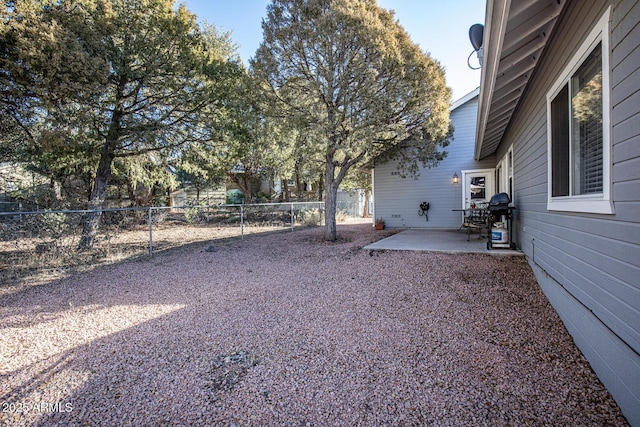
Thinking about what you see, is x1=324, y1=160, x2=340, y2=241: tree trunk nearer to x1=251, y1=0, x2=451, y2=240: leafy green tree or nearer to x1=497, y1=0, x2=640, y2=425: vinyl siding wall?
x1=251, y1=0, x2=451, y2=240: leafy green tree

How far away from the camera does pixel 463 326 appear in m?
2.89

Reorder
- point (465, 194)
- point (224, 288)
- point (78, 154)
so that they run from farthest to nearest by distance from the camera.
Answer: point (465, 194)
point (78, 154)
point (224, 288)

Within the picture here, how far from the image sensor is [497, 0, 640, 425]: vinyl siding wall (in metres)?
1.68

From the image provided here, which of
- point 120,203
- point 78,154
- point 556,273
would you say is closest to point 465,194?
point 556,273

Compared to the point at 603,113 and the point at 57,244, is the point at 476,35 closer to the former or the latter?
the point at 603,113

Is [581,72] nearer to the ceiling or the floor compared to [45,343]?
nearer to the ceiling

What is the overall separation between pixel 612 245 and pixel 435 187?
8.97 metres

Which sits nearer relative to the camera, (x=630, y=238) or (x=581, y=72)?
A: (x=630, y=238)

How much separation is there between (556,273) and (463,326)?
1.26 m

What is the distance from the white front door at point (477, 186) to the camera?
9938mm

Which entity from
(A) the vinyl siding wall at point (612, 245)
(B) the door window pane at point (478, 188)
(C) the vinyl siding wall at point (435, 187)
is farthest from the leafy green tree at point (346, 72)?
(A) the vinyl siding wall at point (612, 245)

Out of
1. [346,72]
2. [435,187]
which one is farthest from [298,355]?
[435,187]

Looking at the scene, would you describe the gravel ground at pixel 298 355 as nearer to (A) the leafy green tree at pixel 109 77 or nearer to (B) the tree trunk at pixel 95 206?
(B) the tree trunk at pixel 95 206

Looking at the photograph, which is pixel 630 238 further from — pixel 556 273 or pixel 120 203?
pixel 120 203
